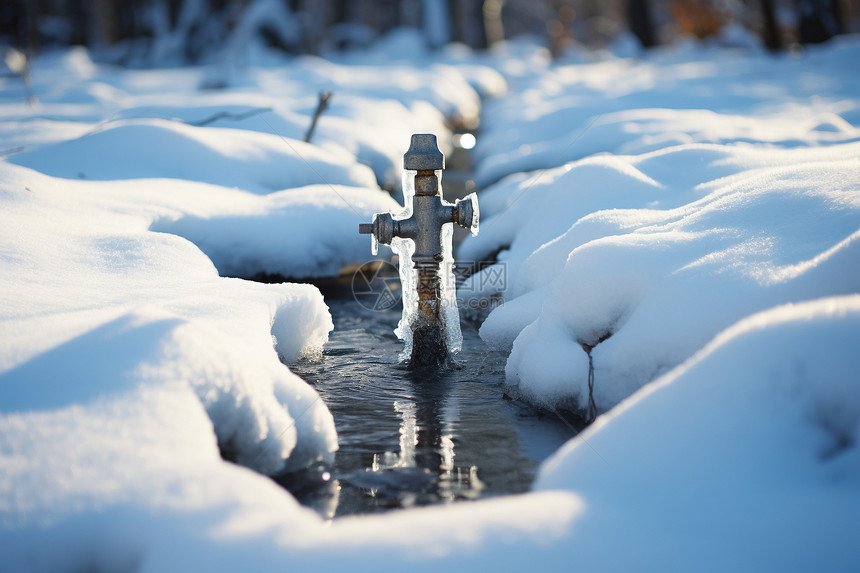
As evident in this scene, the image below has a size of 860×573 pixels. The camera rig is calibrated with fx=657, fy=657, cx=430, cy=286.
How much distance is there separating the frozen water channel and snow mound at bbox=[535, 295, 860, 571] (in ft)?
2.21

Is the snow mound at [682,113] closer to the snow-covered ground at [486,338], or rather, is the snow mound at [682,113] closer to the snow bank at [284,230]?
the snow-covered ground at [486,338]

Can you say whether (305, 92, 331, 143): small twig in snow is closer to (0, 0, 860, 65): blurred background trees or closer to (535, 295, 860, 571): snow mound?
(535, 295, 860, 571): snow mound

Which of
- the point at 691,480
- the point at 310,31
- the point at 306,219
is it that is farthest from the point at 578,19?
the point at 691,480

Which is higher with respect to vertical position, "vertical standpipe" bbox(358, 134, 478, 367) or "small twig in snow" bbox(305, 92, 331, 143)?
"small twig in snow" bbox(305, 92, 331, 143)

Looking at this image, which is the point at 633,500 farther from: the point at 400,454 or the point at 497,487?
the point at 400,454

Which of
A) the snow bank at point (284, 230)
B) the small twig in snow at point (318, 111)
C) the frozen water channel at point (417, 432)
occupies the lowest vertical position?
the frozen water channel at point (417, 432)

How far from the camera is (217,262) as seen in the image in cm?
445

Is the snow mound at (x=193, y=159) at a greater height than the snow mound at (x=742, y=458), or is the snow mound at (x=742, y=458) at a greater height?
the snow mound at (x=193, y=159)

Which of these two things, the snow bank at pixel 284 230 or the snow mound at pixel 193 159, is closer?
the snow bank at pixel 284 230

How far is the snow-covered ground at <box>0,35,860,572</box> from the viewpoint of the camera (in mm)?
1478

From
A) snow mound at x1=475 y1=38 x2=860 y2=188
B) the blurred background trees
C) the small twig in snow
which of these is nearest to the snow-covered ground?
snow mound at x1=475 y1=38 x2=860 y2=188

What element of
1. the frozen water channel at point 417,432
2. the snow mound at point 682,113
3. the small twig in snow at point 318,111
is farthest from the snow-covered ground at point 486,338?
the small twig in snow at point 318,111

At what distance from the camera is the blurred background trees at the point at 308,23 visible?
18297 millimetres

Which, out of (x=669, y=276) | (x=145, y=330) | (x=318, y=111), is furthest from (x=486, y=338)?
(x=318, y=111)
